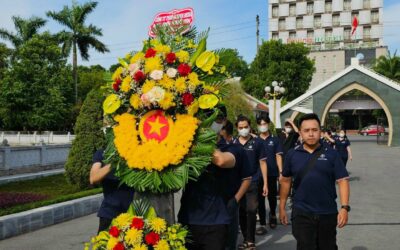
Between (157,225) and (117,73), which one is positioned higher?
(117,73)

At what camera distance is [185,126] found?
3141 millimetres

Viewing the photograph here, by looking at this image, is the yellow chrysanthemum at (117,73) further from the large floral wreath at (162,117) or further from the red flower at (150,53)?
the red flower at (150,53)

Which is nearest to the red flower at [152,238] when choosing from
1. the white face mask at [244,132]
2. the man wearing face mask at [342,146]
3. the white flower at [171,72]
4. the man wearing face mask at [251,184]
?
the white flower at [171,72]

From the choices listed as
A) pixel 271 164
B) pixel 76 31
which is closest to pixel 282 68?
pixel 76 31

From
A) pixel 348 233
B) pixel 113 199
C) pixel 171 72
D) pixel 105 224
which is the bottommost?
pixel 348 233

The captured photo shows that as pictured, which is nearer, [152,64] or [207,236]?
[152,64]

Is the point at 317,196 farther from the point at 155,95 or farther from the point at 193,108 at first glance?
the point at 155,95

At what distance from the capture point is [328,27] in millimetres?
75625

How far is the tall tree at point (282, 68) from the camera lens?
46.5 meters

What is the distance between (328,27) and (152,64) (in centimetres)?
7712

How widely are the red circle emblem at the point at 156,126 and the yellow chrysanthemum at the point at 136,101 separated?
103 mm

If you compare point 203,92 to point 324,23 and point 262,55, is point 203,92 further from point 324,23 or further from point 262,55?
point 324,23

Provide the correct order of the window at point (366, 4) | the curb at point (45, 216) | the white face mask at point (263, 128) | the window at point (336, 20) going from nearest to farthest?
the curb at point (45, 216) → the white face mask at point (263, 128) → the window at point (366, 4) → the window at point (336, 20)

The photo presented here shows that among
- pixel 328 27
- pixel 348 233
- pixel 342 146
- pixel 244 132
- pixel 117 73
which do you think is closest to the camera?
pixel 117 73
